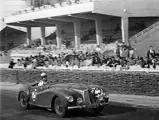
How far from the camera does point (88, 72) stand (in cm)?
1700

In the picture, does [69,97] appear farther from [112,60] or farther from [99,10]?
[99,10]

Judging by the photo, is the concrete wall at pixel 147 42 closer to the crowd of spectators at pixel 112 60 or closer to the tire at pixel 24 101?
the crowd of spectators at pixel 112 60

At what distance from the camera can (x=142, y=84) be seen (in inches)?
571

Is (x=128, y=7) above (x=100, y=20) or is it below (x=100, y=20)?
above

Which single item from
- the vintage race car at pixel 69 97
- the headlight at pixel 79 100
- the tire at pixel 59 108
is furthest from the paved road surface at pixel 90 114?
the headlight at pixel 79 100

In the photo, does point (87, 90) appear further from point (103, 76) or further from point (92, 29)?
point (92, 29)

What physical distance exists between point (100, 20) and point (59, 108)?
99.2 feet

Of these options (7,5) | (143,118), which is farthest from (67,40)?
(143,118)

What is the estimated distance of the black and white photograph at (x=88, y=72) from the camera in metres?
10.9

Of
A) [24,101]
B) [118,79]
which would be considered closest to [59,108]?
[24,101]

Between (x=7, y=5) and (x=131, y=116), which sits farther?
(x=7, y=5)

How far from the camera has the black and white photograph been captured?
10.9 metres

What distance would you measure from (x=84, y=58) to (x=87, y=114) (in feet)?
56.8

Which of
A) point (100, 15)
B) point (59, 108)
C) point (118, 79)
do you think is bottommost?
point (59, 108)
